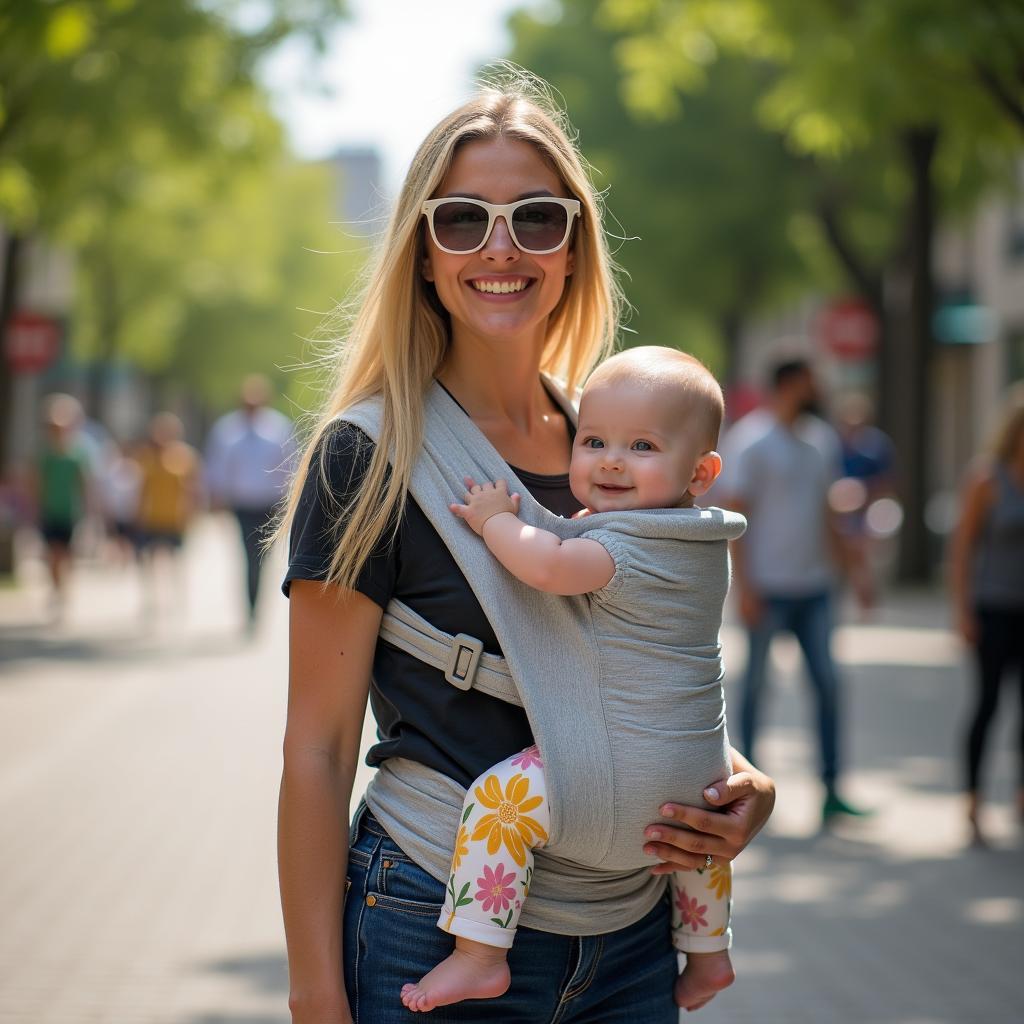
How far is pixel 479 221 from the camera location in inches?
102

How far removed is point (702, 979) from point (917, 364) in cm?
1770

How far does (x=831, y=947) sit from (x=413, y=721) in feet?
13.4

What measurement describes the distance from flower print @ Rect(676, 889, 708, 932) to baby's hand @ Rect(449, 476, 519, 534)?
673 millimetres

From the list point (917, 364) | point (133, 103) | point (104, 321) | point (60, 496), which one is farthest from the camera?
point (104, 321)

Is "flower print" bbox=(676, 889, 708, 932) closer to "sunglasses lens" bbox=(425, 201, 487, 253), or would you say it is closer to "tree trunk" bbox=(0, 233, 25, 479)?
"sunglasses lens" bbox=(425, 201, 487, 253)

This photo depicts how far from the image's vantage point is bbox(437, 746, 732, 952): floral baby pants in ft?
7.64

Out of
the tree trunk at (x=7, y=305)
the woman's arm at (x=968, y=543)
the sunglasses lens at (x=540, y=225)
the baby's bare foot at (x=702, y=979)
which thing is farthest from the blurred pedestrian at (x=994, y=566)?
the tree trunk at (x=7, y=305)

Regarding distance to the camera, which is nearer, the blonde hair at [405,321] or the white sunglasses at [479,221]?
the blonde hair at [405,321]

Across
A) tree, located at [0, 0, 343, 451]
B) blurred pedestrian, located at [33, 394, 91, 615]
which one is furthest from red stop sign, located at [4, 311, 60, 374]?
blurred pedestrian, located at [33, 394, 91, 615]

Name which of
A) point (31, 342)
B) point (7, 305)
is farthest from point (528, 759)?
point (7, 305)

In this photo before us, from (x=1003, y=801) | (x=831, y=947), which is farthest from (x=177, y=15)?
(x=831, y=947)

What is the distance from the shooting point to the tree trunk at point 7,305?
21312 mm

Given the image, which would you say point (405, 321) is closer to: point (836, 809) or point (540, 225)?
point (540, 225)

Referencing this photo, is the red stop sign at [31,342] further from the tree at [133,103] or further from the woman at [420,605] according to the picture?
the woman at [420,605]
